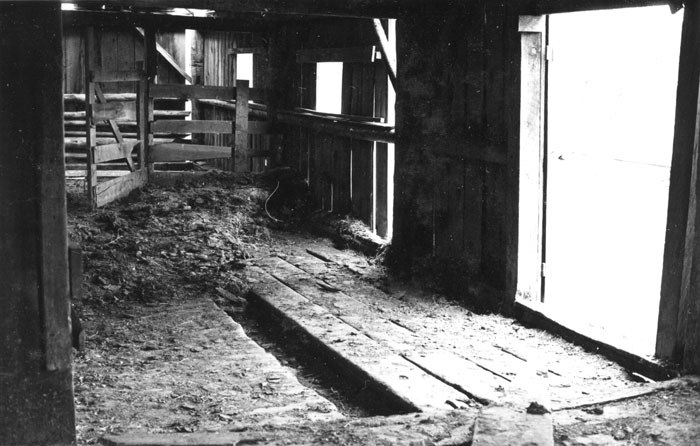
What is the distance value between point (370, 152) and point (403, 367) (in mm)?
4023

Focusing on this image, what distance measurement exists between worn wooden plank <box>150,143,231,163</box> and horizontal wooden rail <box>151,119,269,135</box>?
21cm

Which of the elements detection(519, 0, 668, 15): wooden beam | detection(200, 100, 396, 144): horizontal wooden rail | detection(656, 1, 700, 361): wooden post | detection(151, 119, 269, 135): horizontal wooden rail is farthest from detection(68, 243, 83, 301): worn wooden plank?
detection(151, 119, 269, 135): horizontal wooden rail

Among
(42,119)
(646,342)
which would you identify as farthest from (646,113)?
(42,119)

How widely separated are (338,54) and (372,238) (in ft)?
6.99

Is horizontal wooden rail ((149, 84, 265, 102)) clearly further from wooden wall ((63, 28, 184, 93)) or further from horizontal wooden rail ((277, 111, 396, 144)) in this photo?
wooden wall ((63, 28, 184, 93))

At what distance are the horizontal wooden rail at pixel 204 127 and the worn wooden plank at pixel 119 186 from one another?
0.72 meters

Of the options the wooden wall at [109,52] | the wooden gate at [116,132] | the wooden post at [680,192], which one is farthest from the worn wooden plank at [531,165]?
the wooden wall at [109,52]

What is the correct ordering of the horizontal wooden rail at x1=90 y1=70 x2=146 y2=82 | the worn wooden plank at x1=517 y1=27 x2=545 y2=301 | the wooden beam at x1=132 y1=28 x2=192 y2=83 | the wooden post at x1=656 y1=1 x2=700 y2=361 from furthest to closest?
1. the wooden beam at x1=132 y1=28 x2=192 y2=83
2. the horizontal wooden rail at x1=90 y1=70 x2=146 y2=82
3. the worn wooden plank at x1=517 y1=27 x2=545 y2=301
4. the wooden post at x1=656 y1=1 x2=700 y2=361

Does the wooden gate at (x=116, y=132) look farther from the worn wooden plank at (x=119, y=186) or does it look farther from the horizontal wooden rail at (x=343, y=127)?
the horizontal wooden rail at (x=343, y=127)

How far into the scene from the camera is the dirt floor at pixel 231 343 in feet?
14.7

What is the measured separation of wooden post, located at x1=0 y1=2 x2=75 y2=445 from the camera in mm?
3178

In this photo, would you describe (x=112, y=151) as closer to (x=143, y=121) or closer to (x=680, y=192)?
(x=143, y=121)

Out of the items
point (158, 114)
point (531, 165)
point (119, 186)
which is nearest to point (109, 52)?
point (158, 114)

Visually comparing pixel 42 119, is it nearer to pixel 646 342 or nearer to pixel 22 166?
pixel 22 166
